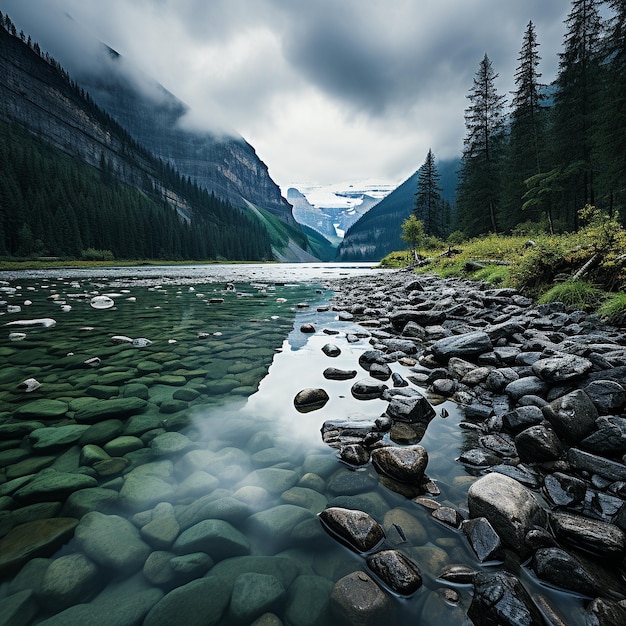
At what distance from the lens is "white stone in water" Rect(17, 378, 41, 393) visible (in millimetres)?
4250

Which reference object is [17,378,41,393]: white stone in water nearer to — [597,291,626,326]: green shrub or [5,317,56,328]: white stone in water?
[5,317,56,328]: white stone in water

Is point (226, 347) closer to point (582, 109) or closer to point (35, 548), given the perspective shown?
point (35, 548)

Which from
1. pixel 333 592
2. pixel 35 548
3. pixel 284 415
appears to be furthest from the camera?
pixel 284 415

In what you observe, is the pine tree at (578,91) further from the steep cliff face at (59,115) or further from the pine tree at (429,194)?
the steep cliff face at (59,115)

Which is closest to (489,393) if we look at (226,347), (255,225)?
(226,347)

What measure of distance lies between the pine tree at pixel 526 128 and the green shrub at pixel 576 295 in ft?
95.1

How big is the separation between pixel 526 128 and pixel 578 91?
5.12m

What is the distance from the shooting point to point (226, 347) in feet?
22.0

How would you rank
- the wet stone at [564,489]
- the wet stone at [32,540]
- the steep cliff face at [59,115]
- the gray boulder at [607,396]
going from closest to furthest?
the wet stone at [32,540], the wet stone at [564,489], the gray boulder at [607,396], the steep cliff face at [59,115]

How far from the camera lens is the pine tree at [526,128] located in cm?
2733

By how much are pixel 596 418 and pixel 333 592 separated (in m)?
2.71

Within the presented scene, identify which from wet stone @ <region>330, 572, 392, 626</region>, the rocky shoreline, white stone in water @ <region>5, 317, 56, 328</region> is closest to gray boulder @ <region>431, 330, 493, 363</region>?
the rocky shoreline

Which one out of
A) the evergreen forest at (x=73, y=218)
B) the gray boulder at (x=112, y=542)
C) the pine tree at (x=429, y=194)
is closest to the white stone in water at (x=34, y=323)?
the gray boulder at (x=112, y=542)

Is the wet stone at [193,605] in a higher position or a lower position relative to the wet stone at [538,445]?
lower
